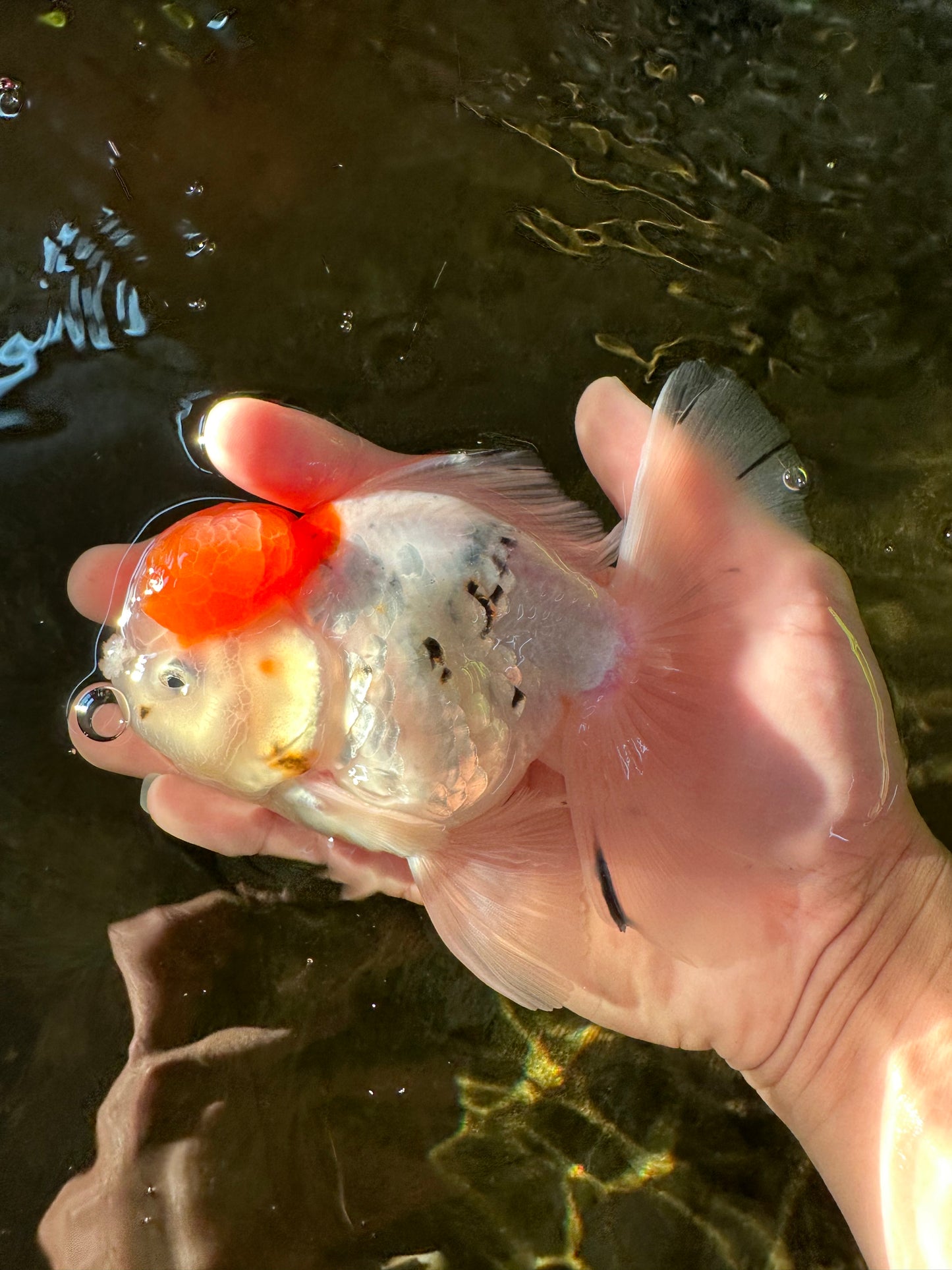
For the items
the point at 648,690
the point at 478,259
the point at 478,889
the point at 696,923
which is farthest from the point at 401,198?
the point at 696,923

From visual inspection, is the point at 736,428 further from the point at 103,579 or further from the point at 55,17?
the point at 55,17

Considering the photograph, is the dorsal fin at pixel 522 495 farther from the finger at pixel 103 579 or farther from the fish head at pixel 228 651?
the finger at pixel 103 579

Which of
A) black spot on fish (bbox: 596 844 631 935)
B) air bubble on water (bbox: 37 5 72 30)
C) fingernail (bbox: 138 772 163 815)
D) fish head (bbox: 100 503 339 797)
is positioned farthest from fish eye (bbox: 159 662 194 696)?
air bubble on water (bbox: 37 5 72 30)

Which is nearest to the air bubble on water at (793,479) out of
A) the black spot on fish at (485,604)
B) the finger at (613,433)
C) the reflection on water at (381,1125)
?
the finger at (613,433)

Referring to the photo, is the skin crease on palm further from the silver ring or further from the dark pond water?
the dark pond water

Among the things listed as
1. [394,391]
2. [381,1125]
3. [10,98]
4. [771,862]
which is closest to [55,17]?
[10,98]

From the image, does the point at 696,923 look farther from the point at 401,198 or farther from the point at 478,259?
the point at 401,198
